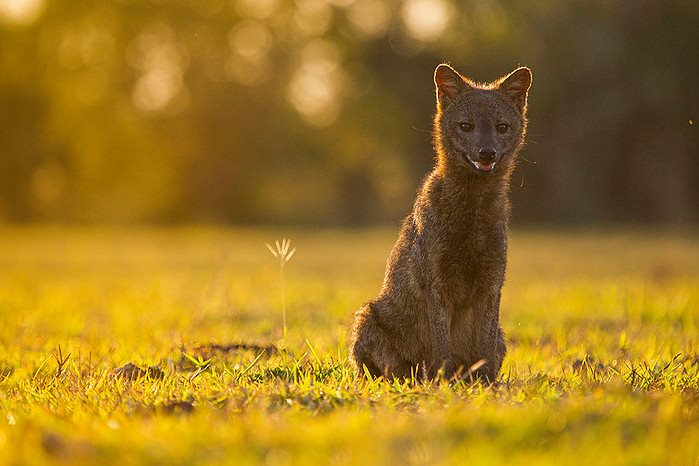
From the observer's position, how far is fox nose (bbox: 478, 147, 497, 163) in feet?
19.9

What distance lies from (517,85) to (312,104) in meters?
44.3

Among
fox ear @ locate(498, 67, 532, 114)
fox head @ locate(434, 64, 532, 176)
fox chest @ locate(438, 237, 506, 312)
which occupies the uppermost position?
fox ear @ locate(498, 67, 532, 114)

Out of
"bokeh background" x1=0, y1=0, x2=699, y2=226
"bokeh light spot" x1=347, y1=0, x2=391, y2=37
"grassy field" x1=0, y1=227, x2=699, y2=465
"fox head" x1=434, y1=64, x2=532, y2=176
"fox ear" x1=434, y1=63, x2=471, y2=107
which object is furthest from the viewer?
"bokeh light spot" x1=347, y1=0, x2=391, y2=37

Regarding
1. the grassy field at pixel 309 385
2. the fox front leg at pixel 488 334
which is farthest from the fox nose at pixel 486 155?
the grassy field at pixel 309 385

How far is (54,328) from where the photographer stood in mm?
8938

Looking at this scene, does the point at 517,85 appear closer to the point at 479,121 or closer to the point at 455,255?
the point at 479,121

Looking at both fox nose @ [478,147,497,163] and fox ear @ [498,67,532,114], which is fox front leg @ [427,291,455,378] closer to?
fox nose @ [478,147,497,163]

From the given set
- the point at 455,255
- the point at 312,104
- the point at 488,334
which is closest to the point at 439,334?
the point at 488,334

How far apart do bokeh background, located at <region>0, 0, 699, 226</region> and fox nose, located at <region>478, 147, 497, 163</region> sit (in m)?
33.1

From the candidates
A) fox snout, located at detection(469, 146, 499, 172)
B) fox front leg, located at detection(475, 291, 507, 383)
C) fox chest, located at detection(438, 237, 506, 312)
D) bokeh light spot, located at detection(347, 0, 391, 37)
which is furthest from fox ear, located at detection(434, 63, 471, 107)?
bokeh light spot, located at detection(347, 0, 391, 37)

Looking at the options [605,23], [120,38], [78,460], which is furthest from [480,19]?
[78,460]

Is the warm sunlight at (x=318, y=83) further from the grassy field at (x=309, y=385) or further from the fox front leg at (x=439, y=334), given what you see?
the fox front leg at (x=439, y=334)

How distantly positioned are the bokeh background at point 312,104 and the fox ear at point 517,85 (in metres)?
32.5

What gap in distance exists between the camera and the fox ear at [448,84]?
650cm
